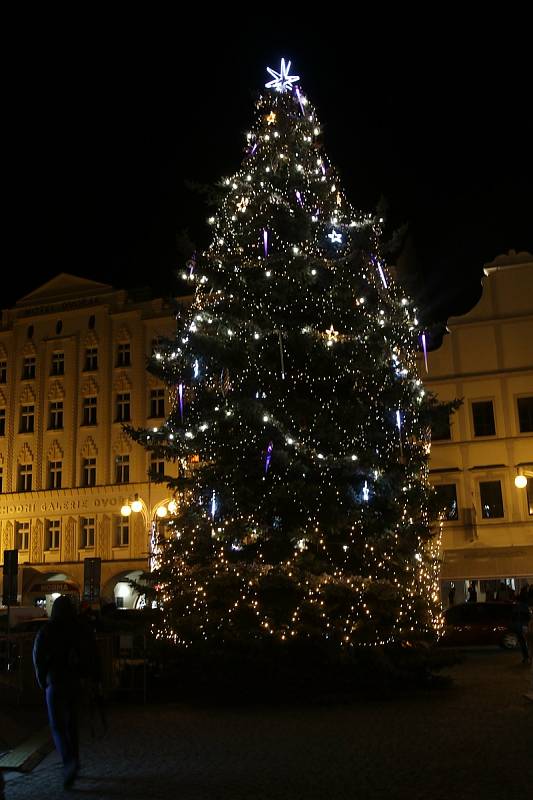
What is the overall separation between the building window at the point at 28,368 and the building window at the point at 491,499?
26937 millimetres

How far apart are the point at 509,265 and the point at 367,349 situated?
1016 inches

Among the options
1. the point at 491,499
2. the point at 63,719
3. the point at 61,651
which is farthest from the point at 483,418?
the point at 63,719

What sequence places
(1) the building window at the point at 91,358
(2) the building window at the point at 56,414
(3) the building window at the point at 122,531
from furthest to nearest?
(1) the building window at the point at 91,358 → (2) the building window at the point at 56,414 → (3) the building window at the point at 122,531

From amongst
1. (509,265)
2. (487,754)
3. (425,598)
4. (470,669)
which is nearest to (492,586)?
(509,265)

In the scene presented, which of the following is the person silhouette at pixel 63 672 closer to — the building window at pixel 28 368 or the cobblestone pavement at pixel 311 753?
the cobblestone pavement at pixel 311 753

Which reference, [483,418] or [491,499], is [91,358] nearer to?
[483,418]

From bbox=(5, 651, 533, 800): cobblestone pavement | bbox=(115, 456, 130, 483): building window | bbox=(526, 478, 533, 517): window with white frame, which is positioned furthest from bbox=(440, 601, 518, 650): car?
bbox=(115, 456, 130, 483): building window

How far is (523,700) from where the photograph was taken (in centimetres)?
1441

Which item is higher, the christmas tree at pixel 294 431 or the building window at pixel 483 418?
the building window at pixel 483 418

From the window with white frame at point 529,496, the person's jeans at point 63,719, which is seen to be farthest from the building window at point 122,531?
the person's jeans at point 63,719

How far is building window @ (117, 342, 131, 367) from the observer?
166 ft

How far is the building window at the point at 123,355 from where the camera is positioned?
50469 millimetres

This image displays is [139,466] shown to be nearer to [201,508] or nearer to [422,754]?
[201,508]

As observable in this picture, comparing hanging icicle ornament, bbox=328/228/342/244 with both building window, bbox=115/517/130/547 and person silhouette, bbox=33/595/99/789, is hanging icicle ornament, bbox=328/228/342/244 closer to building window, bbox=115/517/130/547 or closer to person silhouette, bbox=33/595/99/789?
person silhouette, bbox=33/595/99/789
